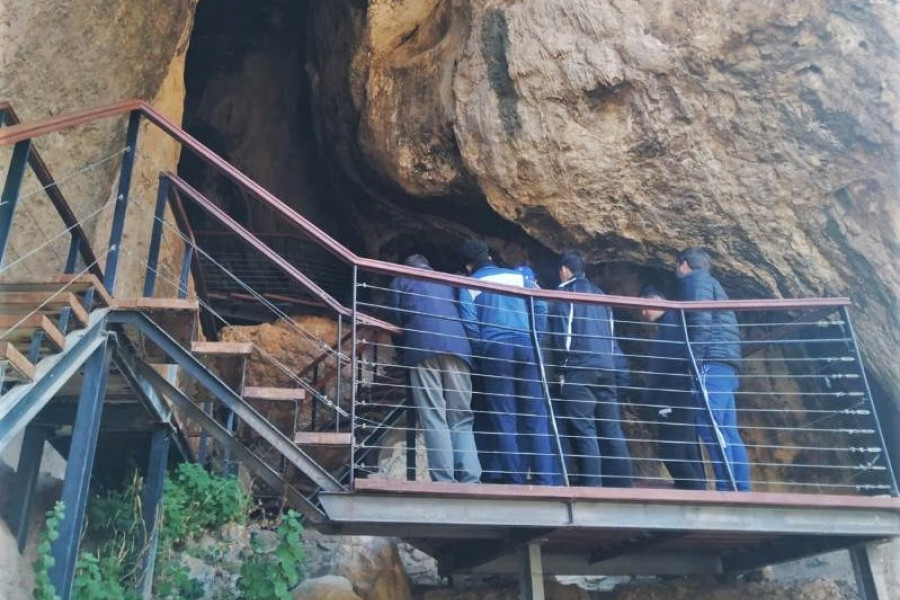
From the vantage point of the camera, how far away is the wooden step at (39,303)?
4918 mm

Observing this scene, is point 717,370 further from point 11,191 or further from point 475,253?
point 11,191

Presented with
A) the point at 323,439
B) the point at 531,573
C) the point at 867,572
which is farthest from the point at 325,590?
the point at 867,572

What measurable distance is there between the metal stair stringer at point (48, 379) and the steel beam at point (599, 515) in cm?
153

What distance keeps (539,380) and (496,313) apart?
59 centimetres

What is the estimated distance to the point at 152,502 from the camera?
622cm

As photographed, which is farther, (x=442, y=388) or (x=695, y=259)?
(x=695, y=259)

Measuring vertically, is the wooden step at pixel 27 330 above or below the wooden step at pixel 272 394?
above

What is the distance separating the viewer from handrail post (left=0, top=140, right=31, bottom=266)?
490cm

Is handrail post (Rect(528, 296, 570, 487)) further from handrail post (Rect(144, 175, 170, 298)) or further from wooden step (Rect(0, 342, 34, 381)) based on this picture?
wooden step (Rect(0, 342, 34, 381))

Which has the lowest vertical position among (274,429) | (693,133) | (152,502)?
(152,502)

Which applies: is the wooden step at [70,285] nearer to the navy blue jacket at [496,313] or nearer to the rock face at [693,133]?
the navy blue jacket at [496,313]

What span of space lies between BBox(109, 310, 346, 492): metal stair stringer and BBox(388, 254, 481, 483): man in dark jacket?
0.77 meters

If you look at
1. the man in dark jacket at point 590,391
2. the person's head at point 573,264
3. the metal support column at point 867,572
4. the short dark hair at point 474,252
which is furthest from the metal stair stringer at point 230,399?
the metal support column at point 867,572

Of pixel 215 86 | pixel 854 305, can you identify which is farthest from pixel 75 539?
pixel 215 86
